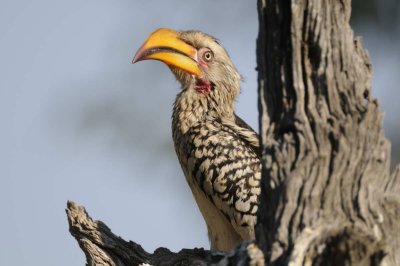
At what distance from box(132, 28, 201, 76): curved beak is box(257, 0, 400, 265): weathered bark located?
3.00 meters

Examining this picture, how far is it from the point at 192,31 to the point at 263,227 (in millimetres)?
3580

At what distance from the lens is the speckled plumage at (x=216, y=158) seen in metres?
6.75

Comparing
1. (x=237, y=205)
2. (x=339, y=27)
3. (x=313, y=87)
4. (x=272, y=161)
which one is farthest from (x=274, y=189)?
(x=237, y=205)

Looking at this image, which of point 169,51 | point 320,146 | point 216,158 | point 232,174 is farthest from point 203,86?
point 320,146

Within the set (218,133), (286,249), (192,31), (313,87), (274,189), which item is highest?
(192,31)

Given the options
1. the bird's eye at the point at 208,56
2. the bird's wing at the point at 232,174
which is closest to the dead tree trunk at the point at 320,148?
the bird's wing at the point at 232,174

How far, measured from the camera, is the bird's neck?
733 cm

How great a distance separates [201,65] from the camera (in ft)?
24.7

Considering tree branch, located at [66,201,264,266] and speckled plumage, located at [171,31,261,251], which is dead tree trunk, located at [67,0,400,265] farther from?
speckled plumage, located at [171,31,261,251]

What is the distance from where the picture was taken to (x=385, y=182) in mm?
4051

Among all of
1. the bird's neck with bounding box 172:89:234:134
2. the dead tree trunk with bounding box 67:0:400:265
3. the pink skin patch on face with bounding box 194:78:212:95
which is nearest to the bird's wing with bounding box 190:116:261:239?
the bird's neck with bounding box 172:89:234:134

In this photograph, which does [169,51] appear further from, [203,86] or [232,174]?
[232,174]

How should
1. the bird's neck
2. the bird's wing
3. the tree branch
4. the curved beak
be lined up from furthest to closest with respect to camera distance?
the bird's neck, the curved beak, the bird's wing, the tree branch

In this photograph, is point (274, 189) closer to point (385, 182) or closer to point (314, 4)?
point (385, 182)
